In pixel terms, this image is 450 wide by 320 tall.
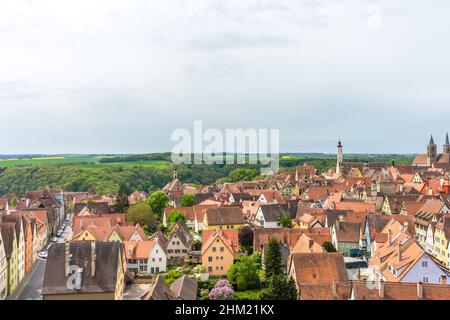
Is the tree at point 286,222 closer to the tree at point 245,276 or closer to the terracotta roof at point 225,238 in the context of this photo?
the terracotta roof at point 225,238

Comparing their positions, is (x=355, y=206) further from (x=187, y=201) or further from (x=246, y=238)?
(x=187, y=201)

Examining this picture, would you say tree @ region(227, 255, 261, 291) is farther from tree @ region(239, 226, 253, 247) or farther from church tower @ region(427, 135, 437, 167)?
church tower @ region(427, 135, 437, 167)

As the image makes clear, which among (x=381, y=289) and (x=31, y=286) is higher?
(x=381, y=289)

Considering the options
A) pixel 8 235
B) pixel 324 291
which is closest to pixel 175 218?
pixel 8 235

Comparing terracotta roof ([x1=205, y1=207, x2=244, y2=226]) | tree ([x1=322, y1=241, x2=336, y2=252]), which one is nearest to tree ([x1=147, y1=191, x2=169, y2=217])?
terracotta roof ([x1=205, y1=207, x2=244, y2=226])
